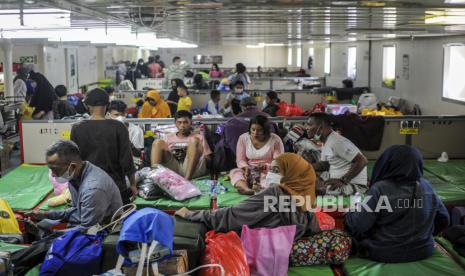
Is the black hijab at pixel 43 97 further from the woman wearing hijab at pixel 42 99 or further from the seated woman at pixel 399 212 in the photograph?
the seated woman at pixel 399 212

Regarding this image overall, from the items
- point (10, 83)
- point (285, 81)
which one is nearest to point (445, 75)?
point (285, 81)

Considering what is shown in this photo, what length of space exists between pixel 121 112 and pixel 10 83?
5.42 m

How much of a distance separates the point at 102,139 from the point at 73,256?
1268mm

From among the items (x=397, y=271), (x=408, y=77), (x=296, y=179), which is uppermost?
(x=408, y=77)

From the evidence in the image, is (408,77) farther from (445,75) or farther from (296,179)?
(296,179)

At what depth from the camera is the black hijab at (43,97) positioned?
913cm

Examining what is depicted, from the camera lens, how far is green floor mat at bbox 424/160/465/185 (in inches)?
207

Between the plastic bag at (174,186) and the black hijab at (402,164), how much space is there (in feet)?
6.13

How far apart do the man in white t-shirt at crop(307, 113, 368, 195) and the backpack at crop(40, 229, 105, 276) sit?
2389 mm

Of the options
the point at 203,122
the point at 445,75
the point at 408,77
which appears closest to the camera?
the point at 203,122

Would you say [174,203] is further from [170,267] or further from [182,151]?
[170,267]

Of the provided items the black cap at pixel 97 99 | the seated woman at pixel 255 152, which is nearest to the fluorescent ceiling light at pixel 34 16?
the black cap at pixel 97 99

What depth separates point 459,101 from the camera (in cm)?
734

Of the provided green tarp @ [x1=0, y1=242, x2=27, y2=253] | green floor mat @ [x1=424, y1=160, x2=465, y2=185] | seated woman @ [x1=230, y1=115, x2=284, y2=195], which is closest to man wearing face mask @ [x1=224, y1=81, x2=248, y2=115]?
seated woman @ [x1=230, y1=115, x2=284, y2=195]
